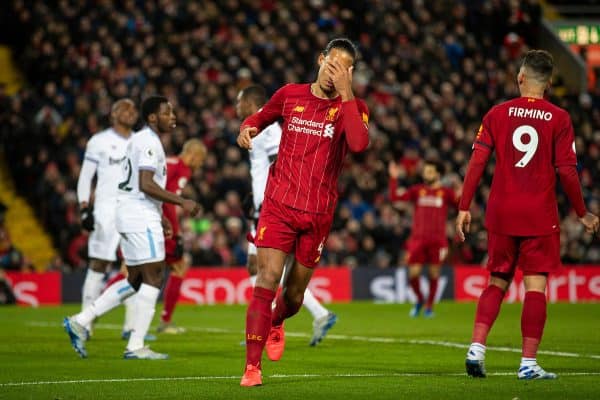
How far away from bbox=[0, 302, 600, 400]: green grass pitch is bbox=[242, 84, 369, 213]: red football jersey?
1376 millimetres

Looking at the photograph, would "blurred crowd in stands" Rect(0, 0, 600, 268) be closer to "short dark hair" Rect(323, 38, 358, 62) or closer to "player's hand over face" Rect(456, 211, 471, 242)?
"player's hand over face" Rect(456, 211, 471, 242)

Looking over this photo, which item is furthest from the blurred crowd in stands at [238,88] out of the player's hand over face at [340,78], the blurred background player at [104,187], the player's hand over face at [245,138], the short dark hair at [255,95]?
the player's hand over face at [340,78]

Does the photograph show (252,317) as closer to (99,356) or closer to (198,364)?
(198,364)

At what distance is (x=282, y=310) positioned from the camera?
9.35 meters

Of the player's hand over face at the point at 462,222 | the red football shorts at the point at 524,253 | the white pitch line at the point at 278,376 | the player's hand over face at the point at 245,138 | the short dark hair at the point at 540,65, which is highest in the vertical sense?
the short dark hair at the point at 540,65

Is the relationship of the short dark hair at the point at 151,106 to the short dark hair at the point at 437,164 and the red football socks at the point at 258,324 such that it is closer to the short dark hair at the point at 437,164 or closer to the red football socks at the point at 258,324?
the red football socks at the point at 258,324

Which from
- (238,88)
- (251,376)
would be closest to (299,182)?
(251,376)

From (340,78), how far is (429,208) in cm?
1119

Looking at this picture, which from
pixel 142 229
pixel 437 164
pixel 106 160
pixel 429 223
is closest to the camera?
pixel 142 229

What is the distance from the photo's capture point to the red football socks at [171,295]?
49.6 ft

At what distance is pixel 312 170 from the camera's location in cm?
864

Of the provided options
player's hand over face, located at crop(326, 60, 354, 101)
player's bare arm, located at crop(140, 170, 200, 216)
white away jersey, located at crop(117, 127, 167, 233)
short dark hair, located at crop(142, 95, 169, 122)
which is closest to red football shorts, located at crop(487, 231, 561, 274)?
player's hand over face, located at crop(326, 60, 354, 101)

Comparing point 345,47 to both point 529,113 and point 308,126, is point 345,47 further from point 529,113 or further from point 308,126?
point 529,113

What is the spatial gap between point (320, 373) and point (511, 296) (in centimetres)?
1501
